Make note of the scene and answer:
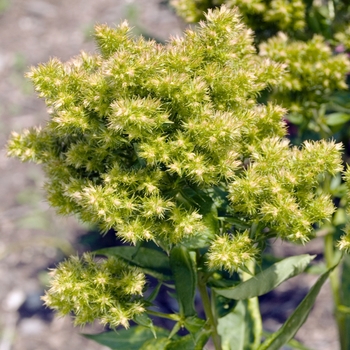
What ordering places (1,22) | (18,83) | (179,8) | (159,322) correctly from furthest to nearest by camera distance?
(1,22) → (18,83) → (159,322) → (179,8)

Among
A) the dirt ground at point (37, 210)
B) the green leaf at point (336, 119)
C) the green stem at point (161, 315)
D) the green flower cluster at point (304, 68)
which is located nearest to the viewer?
the green stem at point (161, 315)

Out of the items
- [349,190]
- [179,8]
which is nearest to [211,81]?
[349,190]

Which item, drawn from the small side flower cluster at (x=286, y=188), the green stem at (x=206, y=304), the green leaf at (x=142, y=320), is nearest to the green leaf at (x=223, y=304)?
the green stem at (x=206, y=304)

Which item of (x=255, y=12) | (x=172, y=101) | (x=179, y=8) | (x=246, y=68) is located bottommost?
(x=172, y=101)

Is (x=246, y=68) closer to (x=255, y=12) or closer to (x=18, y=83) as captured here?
(x=255, y=12)

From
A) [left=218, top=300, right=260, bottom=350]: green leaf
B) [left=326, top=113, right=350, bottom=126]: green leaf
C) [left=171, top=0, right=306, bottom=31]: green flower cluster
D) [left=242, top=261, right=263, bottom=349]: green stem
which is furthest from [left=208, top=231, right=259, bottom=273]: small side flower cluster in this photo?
[left=326, top=113, right=350, bottom=126]: green leaf

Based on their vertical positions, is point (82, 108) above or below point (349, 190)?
above

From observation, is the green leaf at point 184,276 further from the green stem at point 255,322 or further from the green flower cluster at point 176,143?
the green stem at point 255,322
